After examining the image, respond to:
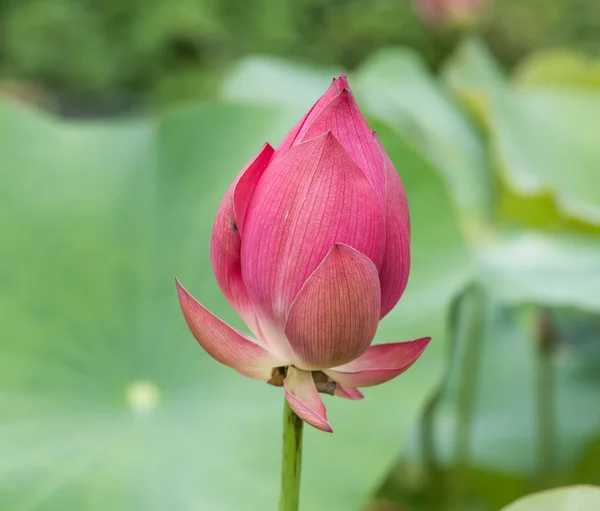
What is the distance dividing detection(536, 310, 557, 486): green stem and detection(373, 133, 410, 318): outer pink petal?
63 cm

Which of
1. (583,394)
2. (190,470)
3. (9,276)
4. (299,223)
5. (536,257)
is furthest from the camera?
(583,394)

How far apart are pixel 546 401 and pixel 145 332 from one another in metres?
0.53

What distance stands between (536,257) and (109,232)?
1.37 feet

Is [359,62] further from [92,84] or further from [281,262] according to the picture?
[281,262]

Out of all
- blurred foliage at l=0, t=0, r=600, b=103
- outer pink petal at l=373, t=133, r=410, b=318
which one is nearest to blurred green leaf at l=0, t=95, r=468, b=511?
outer pink petal at l=373, t=133, r=410, b=318

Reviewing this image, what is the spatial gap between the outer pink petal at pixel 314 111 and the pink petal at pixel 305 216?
11 millimetres

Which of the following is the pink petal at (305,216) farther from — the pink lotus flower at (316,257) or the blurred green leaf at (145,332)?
the blurred green leaf at (145,332)

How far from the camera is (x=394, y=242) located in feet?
1.01

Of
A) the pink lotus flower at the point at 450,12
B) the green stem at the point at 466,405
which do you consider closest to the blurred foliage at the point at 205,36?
the pink lotus flower at the point at 450,12

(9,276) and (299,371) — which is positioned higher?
(9,276)

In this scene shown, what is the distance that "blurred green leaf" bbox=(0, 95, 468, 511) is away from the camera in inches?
21.1

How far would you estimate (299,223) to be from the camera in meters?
0.30

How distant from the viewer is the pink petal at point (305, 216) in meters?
0.29

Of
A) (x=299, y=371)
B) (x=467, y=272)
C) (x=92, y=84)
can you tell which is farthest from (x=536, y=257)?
(x=92, y=84)
